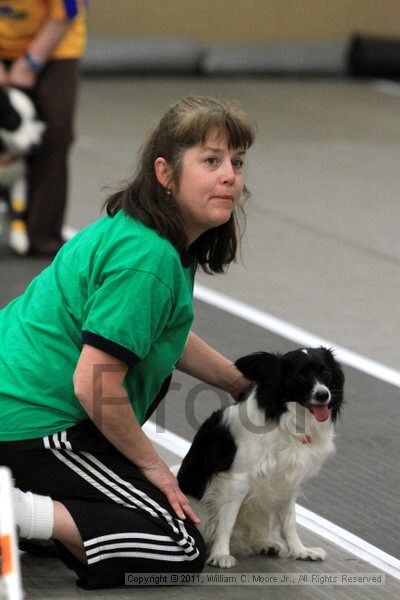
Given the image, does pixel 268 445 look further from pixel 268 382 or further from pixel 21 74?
pixel 21 74

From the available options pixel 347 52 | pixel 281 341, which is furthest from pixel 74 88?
pixel 347 52

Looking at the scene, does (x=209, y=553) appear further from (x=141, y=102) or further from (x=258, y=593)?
(x=141, y=102)

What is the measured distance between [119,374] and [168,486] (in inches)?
14.7

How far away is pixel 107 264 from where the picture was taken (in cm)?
279

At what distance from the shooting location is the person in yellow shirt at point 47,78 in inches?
217

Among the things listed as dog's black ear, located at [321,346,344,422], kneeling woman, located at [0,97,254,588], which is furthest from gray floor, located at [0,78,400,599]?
dog's black ear, located at [321,346,344,422]

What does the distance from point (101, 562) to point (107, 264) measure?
0.73 meters

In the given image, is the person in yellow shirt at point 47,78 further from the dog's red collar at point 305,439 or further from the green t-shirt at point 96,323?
the dog's red collar at point 305,439

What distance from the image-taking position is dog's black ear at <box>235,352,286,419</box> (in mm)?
2980

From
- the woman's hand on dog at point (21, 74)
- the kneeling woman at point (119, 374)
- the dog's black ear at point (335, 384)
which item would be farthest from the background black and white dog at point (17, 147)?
the dog's black ear at point (335, 384)

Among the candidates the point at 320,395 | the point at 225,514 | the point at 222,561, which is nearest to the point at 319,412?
the point at 320,395

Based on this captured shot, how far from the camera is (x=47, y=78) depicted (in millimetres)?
5688

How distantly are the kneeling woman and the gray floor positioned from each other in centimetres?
15

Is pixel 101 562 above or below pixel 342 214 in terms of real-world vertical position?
above
